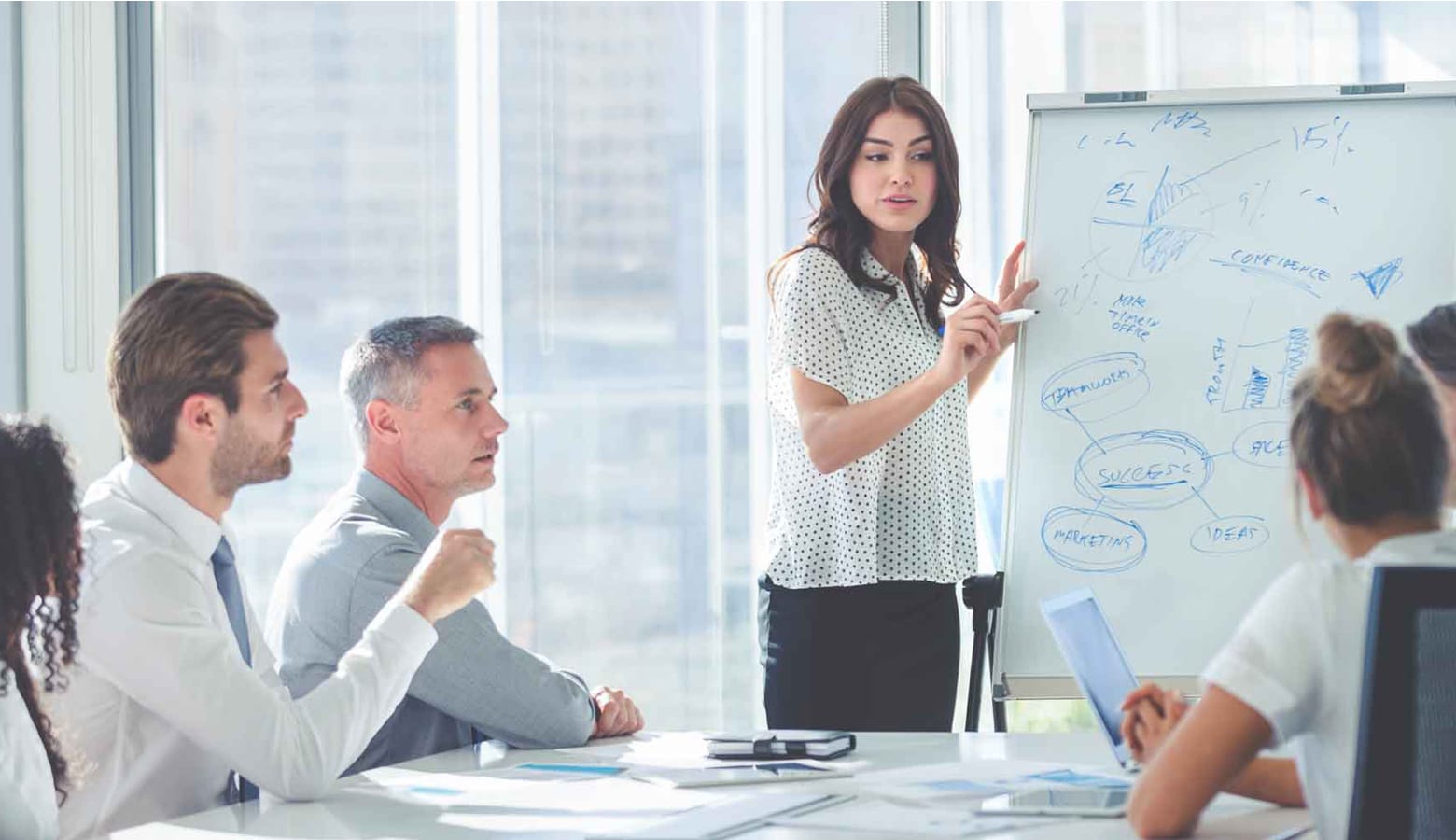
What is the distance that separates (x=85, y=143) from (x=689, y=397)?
1.51 m

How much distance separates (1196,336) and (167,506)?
5.59 ft

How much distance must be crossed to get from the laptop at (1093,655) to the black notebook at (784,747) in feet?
1.21

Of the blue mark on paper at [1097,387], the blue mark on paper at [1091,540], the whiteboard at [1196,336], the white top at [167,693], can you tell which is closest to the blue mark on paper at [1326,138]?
the whiteboard at [1196,336]

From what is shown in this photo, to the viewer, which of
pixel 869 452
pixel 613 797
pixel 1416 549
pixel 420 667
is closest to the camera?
pixel 1416 549

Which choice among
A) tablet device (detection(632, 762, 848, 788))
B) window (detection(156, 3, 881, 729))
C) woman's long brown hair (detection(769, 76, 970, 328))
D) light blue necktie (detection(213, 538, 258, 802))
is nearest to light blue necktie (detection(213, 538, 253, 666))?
light blue necktie (detection(213, 538, 258, 802))

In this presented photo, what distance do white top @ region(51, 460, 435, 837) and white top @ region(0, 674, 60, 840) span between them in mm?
189

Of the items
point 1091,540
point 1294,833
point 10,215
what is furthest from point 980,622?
point 10,215

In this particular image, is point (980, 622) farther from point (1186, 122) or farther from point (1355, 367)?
point (1355, 367)

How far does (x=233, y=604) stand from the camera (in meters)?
1.93

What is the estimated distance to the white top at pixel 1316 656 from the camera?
4.37ft

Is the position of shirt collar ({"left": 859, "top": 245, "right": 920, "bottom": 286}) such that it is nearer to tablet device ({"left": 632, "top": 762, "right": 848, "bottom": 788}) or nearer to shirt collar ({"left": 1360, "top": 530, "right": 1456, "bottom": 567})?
tablet device ({"left": 632, "top": 762, "right": 848, "bottom": 788})

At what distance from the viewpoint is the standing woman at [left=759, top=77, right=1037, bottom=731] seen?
257 centimetres

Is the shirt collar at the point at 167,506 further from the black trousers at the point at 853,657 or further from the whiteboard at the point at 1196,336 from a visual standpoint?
the whiteboard at the point at 1196,336

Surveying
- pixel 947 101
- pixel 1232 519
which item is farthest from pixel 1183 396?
pixel 947 101
